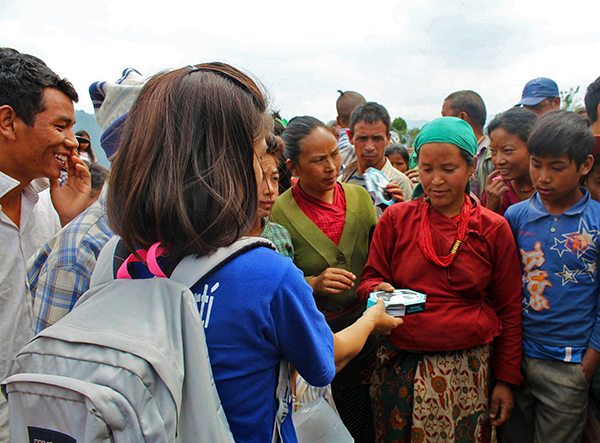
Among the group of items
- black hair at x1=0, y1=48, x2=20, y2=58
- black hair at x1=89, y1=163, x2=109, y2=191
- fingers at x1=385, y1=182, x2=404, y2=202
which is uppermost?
black hair at x1=0, y1=48, x2=20, y2=58

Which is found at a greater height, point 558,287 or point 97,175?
point 97,175

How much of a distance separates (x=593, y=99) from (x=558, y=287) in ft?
4.14

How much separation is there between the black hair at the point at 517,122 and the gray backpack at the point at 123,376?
2.46m

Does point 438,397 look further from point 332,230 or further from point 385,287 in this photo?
point 332,230

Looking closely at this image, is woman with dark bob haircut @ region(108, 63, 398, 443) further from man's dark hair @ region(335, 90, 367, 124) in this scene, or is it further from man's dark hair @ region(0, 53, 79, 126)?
man's dark hair @ region(335, 90, 367, 124)

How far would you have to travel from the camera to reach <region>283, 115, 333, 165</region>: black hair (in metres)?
2.74

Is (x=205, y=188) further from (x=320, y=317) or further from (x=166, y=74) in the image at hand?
(x=320, y=317)

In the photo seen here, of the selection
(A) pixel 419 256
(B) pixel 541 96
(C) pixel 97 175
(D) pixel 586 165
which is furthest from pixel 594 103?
(C) pixel 97 175

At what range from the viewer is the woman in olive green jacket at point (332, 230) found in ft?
8.20

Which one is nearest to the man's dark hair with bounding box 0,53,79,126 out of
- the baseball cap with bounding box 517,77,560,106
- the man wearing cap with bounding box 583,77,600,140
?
the man wearing cap with bounding box 583,77,600,140

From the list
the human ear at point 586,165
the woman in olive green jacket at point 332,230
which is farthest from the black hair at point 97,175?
the human ear at point 586,165

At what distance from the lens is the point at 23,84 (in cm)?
205

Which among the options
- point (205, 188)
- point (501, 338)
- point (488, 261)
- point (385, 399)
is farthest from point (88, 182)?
point (501, 338)

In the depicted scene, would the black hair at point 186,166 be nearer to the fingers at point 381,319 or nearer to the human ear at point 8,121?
the fingers at point 381,319
